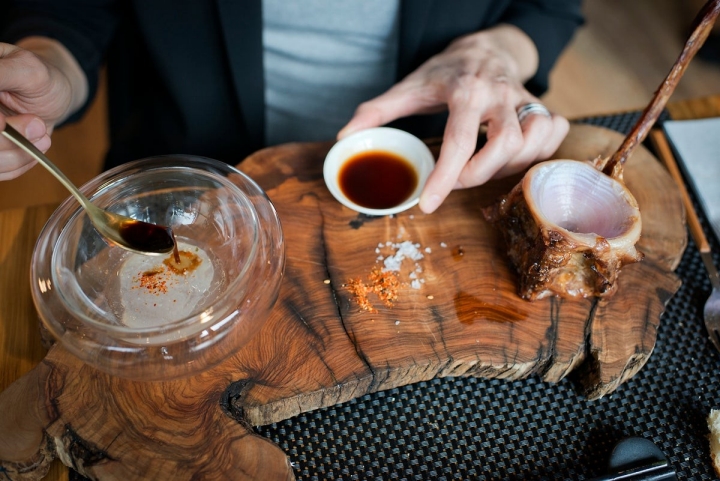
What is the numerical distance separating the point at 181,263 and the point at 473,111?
745mm

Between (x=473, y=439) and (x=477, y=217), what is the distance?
1.65ft

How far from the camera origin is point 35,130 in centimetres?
115

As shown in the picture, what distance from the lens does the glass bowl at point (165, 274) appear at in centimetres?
104

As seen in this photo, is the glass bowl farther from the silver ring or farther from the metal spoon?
the silver ring

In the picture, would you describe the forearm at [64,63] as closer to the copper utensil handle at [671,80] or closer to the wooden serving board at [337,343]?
the wooden serving board at [337,343]

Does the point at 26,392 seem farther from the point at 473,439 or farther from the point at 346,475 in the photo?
the point at 473,439

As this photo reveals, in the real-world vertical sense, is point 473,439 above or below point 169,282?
below

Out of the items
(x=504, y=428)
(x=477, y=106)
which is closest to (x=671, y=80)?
(x=477, y=106)

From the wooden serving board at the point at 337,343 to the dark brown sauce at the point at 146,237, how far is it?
9.8 inches

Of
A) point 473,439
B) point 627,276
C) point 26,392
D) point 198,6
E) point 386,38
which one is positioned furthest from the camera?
point 386,38

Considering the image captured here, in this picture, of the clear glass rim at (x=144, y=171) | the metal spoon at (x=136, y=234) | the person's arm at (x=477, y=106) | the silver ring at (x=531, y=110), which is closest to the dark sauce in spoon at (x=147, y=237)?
the metal spoon at (x=136, y=234)

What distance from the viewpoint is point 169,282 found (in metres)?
1.19

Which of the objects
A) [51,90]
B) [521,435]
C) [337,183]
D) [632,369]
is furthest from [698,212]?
[51,90]

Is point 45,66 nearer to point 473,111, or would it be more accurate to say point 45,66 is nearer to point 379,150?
point 379,150
